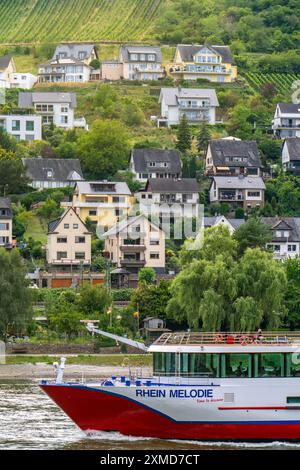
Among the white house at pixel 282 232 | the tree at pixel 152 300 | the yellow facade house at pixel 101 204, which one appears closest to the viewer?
the tree at pixel 152 300

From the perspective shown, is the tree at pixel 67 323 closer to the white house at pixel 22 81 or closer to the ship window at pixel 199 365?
the ship window at pixel 199 365

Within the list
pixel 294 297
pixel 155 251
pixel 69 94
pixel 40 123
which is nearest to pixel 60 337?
pixel 294 297

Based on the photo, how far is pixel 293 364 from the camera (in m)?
60.5

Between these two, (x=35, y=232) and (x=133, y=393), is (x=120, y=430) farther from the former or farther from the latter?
(x=35, y=232)

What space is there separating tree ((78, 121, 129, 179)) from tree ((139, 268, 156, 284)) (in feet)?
83.4

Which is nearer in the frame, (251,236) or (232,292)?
(232,292)

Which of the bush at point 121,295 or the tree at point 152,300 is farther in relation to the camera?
the bush at point 121,295

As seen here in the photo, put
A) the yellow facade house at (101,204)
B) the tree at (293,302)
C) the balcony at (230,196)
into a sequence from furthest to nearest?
the balcony at (230,196) → the yellow facade house at (101,204) → the tree at (293,302)

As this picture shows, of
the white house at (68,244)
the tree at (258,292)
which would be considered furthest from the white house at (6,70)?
the tree at (258,292)

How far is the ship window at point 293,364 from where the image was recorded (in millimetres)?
60438

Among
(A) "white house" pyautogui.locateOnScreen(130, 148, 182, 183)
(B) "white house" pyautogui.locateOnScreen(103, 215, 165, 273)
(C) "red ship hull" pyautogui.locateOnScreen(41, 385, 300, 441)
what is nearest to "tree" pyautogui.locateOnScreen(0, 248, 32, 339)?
(B) "white house" pyautogui.locateOnScreen(103, 215, 165, 273)

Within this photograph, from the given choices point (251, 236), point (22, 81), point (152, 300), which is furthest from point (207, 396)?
point (22, 81)

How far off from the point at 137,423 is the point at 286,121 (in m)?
99.9

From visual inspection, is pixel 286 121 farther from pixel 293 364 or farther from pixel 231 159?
pixel 293 364
